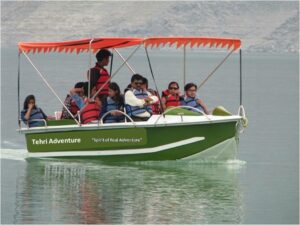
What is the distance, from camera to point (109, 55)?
25.6 meters

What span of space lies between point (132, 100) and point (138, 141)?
808mm

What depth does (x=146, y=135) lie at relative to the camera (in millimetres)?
24812

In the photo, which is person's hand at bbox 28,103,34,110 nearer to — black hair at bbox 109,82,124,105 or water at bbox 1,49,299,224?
water at bbox 1,49,299,224

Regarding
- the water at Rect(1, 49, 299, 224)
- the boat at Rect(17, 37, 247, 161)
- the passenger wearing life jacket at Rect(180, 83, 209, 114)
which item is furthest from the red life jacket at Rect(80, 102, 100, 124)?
the passenger wearing life jacket at Rect(180, 83, 209, 114)

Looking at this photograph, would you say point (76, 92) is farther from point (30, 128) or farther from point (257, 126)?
point (257, 126)

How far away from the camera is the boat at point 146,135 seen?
2469 cm

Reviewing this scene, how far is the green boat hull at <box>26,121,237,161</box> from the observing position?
2480 centimetres

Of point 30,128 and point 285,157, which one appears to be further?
point 285,157

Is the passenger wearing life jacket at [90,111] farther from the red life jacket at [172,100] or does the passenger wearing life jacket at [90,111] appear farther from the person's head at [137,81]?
the red life jacket at [172,100]

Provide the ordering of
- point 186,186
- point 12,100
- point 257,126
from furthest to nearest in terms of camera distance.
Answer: point 12,100 < point 257,126 < point 186,186

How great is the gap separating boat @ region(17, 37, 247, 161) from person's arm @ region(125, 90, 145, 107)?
28 cm

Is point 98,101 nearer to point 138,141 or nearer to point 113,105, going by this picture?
point 113,105

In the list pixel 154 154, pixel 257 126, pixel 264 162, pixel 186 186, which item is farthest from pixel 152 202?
pixel 257 126

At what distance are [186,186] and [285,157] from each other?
6.52 meters
